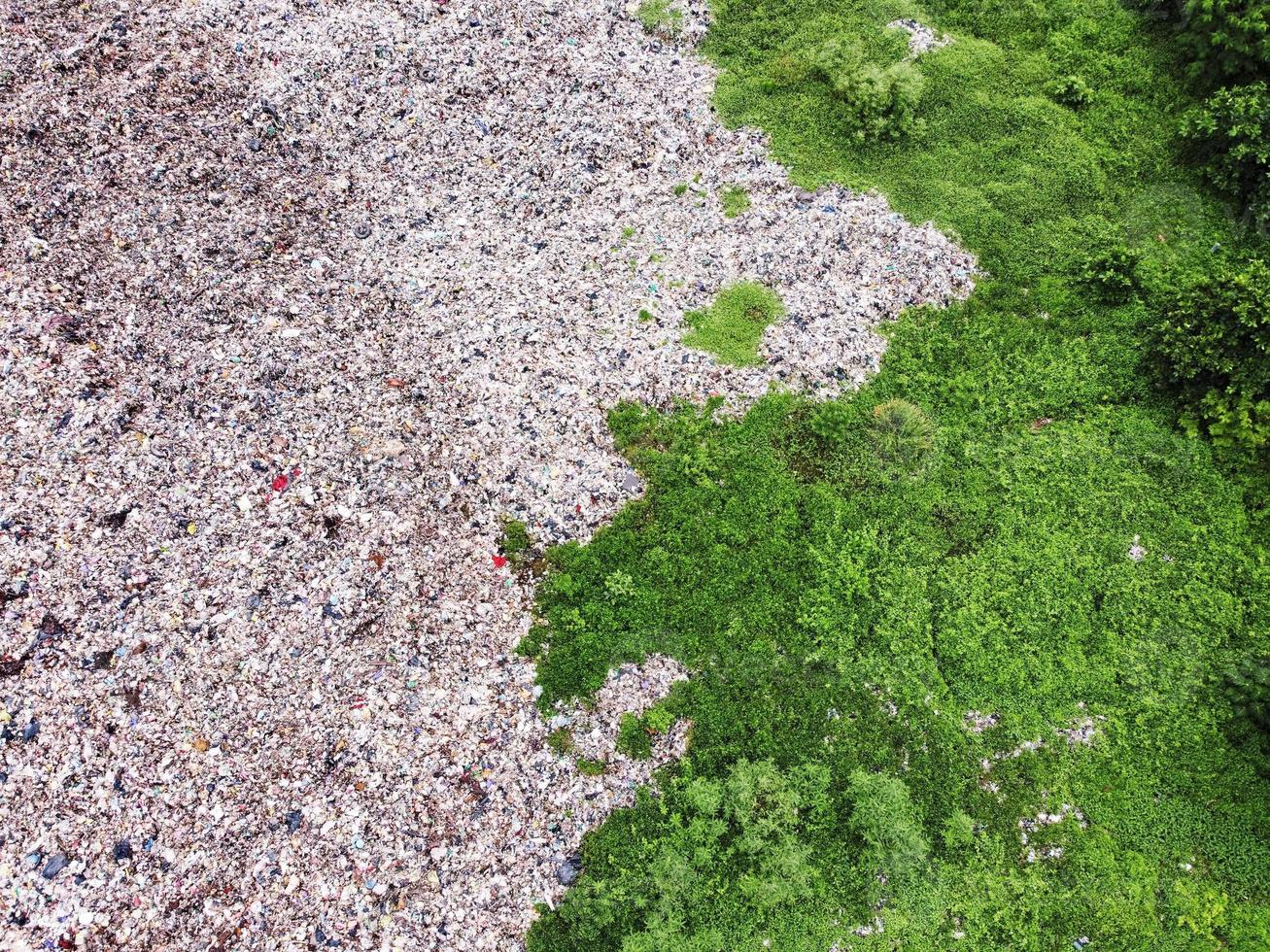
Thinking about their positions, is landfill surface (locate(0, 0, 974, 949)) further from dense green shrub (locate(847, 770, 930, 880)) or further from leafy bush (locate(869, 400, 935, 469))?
dense green shrub (locate(847, 770, 930, 880))

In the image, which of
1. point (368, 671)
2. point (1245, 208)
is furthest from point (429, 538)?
point (1245, 208)

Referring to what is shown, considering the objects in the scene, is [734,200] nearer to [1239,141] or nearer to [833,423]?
[833,423]

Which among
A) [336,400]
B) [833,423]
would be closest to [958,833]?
[833,423]

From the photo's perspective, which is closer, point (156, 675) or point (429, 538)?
point (156, 675)

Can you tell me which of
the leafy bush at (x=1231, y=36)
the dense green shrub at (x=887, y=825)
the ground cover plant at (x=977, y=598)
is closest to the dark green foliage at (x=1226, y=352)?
the ground cover plant at (x=977, y=598)

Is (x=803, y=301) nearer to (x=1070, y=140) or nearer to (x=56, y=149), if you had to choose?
(x=1070, y=140)

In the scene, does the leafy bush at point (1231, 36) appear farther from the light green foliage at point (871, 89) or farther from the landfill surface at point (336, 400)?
the landfill surface at point (336, 400)
